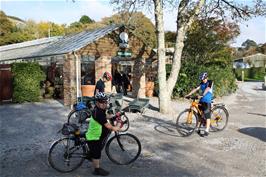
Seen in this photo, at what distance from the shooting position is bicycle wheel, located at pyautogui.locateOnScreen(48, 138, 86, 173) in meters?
5.88

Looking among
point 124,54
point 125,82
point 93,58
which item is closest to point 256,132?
point 124,54

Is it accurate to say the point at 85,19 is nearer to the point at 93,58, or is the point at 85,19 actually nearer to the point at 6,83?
the point at 93,58

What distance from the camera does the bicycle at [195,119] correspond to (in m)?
8.99

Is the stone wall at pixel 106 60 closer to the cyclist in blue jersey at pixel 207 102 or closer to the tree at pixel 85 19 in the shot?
the cyclist in blue jersey at pixel 207 102

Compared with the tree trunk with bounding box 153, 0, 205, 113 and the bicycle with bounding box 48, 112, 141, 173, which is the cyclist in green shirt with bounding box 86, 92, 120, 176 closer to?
the bicycle with bounding box 48, 112, 141, 173

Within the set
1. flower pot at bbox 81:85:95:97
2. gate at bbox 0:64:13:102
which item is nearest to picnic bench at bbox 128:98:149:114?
flower pot at bbox 81:85:95:97

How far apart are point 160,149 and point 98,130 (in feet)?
7.69

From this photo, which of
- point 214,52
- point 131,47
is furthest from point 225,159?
point 214,52

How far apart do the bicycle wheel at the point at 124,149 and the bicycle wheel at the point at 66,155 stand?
2.22 feet

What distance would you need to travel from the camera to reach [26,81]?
1603 cm

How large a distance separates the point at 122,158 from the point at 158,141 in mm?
2018

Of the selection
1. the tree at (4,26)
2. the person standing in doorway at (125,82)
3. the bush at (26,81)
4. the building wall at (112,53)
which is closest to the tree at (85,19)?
the tree at (4,26)

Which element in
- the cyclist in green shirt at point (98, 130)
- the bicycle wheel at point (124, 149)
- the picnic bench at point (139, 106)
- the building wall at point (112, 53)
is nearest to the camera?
the cyclist in green shirt at point (98, 130)

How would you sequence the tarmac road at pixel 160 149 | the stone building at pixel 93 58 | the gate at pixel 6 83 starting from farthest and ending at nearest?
the gate at pixel 6 83
the stone building at pixel 93 58
the tarmac road at pixel 160 149
